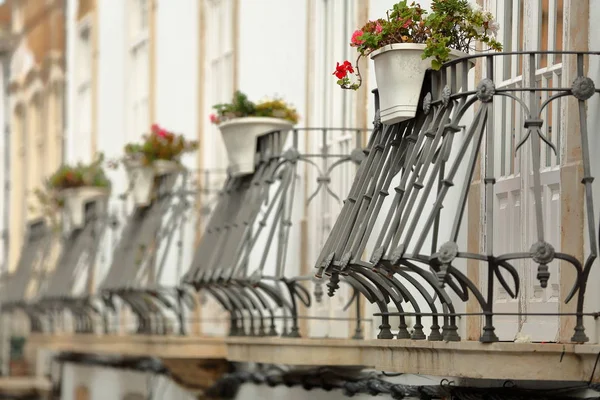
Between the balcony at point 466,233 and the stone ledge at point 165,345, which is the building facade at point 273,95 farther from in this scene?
the stone ledge at point 165,345

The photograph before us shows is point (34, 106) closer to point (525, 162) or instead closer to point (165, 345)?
point (165, 345)

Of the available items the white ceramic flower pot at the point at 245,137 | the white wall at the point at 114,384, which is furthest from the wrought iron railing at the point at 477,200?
the white wall at the point at 114,384

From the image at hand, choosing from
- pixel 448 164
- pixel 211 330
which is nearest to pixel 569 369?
pixel 448 164

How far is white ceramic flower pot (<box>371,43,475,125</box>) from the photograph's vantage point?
298 inches

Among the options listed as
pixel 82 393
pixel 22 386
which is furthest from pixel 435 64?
pixel 22 386

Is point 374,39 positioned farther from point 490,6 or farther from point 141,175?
point 141,175

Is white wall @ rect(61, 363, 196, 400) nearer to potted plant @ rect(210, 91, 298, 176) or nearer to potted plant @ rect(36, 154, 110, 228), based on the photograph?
potted plant @ rect(36, 154, 110, 228)

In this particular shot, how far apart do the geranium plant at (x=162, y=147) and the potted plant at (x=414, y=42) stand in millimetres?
6822

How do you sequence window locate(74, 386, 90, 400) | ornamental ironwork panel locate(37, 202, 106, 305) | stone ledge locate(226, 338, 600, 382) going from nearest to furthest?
stone ledge locate(226, 338, 600, 382) < ornamental ironwork panel locate(37, 202, 106, 305) < window locate(74, 386, 90, 400)

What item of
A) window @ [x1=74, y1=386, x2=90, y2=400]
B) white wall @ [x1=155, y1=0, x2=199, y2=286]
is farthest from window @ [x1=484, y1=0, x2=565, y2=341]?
window @ [x1=74, y1=386, x2=90, y2=400]

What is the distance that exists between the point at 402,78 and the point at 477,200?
1166mm

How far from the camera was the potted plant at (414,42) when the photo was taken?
297 inches

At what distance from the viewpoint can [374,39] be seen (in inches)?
303

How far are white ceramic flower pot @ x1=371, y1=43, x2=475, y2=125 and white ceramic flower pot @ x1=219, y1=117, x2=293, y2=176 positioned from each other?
11.0 feet
